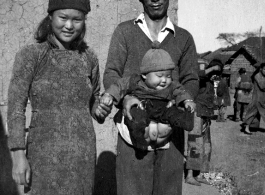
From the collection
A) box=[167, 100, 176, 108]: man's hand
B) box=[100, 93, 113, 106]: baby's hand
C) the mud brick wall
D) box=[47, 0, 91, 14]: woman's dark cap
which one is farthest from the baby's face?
the mud brick wall

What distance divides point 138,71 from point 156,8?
46 cm

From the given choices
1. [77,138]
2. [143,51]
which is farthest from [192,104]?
[77,138]

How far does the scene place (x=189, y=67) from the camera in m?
2.40

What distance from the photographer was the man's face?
2.27 m

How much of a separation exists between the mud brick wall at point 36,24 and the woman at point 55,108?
1.39 m

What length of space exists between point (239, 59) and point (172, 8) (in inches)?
925

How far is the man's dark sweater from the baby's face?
274 mm

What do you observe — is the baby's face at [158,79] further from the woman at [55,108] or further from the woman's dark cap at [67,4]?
the woman's dark cap at [67,4]

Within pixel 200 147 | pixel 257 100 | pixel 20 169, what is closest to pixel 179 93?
pixel 20 169

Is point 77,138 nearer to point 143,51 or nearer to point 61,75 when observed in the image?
point 61,75

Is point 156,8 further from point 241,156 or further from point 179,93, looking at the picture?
point 241,156

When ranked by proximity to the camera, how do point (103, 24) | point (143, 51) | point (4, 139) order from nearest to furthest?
point (143, 51) → point (4, 139) → point (103, 24)

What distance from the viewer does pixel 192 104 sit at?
2084mm

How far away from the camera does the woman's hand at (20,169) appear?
1891 millimetres
